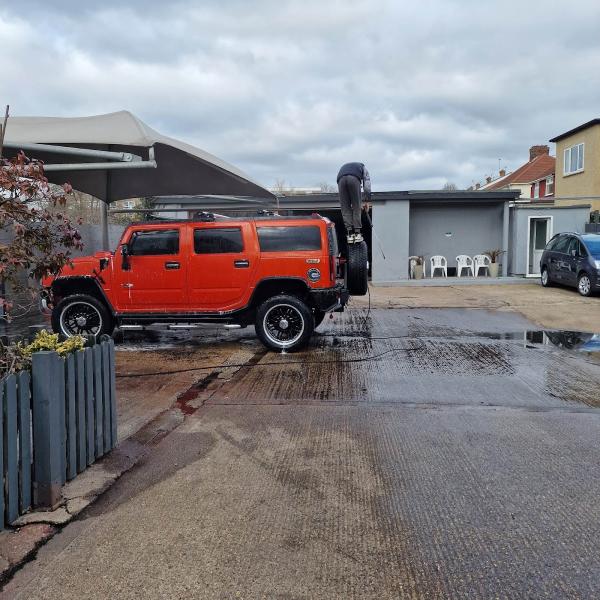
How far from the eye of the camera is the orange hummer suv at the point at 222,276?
8.09m

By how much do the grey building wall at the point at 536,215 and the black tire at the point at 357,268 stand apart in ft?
42.3

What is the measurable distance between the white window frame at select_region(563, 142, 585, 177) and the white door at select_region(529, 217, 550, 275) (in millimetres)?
9803

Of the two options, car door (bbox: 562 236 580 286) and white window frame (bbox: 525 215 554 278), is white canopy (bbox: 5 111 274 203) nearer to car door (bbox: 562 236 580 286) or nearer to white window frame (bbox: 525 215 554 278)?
car door (bbox: 562 236 580 286)

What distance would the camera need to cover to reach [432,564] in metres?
2.81

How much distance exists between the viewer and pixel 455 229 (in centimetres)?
2044

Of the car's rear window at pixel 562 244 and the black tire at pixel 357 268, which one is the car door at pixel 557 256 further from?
the black tire at pixel 357 268

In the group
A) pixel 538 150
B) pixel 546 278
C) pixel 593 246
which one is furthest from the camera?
pixel 538 150

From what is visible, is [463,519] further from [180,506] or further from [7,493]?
[7,493]

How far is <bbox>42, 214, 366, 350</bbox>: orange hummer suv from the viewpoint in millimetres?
8086

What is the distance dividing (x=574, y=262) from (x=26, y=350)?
49.0 ft

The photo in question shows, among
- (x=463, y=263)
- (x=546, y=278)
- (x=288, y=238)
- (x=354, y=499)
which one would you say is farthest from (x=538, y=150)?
(x=354, y=499)

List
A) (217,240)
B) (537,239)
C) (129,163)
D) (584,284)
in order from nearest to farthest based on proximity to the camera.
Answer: (129,163), (217,240), (584,284), (537,239)

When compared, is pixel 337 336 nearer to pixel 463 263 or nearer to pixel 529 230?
pixel 463 263

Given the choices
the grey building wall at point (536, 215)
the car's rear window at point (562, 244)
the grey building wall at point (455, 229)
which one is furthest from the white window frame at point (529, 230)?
the car's rear window at point (562, 244)
